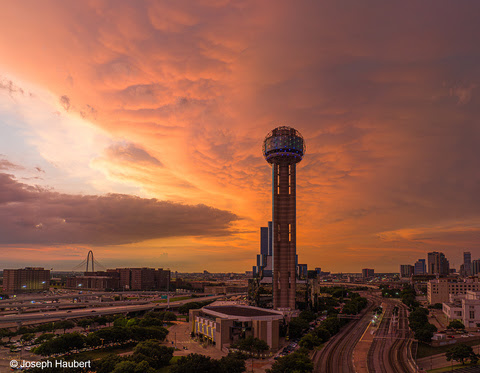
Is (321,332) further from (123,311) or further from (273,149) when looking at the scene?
(123,311)

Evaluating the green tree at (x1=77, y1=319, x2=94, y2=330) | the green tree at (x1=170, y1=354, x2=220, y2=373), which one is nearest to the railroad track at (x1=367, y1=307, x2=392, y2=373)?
the green tree at (x1=170, y1=354, x2=220, y2=373)

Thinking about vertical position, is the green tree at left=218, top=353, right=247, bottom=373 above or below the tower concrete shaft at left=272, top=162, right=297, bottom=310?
below

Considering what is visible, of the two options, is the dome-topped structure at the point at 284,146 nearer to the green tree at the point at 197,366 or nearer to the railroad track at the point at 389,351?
the railroad track at the point at 389,351

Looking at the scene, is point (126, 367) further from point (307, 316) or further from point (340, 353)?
point (307, 316)

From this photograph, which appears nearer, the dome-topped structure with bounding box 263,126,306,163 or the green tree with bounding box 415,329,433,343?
the green tree with bounding box 415,329,433,343

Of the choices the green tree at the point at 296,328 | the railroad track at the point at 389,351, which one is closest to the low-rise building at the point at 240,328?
the green tree at the point at 296,328

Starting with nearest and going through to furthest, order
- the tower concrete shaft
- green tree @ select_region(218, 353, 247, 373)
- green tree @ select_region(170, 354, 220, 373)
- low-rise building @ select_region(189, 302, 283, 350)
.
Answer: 1. green tree @ select_region(170, 354, 220, 373)
2. green tree @ select_region(218, 353, 247, 373)
3. low-rise building @ select_region(189, 302, 283, 350)
4. the tower concrete shaft

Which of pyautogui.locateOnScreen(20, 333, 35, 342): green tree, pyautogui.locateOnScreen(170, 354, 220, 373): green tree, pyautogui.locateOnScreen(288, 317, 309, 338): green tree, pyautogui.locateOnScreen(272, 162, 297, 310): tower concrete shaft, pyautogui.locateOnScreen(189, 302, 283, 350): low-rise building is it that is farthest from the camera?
pyautogui.locateOnScreen(272, 162, 297, 310): tower concrete shaft

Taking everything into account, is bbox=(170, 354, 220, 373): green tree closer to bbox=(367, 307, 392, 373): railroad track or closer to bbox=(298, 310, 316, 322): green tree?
bbox=(367, 307, 392, 373): railroad track
